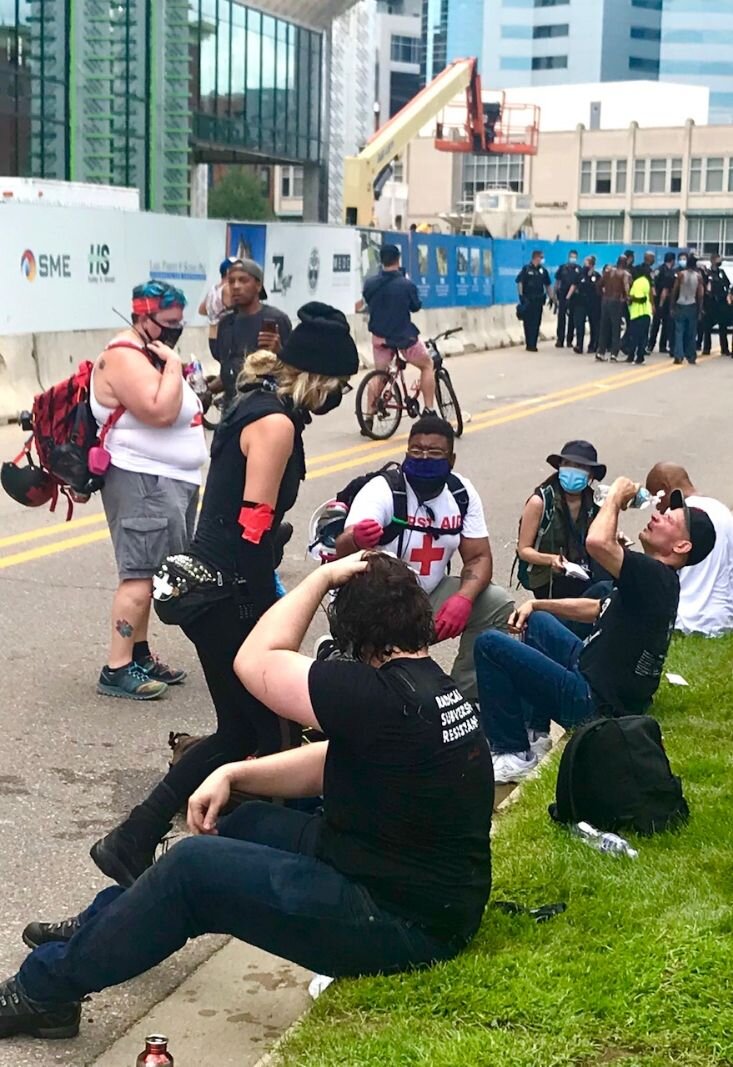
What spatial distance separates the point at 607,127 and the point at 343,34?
61.0m

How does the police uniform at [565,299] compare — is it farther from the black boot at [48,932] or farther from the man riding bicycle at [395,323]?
the black boot at [48,932]

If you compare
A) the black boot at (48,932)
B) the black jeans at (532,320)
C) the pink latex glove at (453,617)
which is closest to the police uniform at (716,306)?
the black jeans at (532,320)

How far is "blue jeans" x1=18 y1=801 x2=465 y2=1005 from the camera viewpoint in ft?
12.5

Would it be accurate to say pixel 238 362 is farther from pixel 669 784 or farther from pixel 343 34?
pixel 343 34

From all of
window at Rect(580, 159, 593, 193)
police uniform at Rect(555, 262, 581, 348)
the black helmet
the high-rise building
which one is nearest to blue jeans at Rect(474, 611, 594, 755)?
the black helmet

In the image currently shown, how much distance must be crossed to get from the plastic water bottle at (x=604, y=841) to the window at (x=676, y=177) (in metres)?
101

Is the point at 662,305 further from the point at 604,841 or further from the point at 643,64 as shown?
the point at 643,64

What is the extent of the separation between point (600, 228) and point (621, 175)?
432 cm

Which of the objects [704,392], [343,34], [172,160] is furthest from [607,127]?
[704,392]

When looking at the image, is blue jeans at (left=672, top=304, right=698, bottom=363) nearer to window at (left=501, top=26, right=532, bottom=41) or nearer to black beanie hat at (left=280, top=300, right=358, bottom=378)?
black beanie hat at (left=280, top=300, right=358, bottom=378)

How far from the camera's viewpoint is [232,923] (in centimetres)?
384

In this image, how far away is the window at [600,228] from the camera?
102m

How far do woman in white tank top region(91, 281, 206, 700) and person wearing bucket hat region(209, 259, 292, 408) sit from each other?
487mm

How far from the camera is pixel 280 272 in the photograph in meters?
22.5
